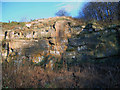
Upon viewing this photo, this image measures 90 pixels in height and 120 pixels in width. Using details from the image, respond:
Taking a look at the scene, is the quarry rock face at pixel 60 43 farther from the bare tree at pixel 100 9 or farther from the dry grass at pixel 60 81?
the bare tree at pixel 100 9

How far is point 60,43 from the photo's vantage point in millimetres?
5730

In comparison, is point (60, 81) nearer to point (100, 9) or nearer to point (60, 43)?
point (60, 43)

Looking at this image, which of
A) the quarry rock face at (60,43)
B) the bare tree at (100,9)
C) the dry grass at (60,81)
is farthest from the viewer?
the bare tree at (100,9)

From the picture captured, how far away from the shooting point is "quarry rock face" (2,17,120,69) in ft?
16.1

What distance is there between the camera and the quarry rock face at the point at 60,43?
193 inches

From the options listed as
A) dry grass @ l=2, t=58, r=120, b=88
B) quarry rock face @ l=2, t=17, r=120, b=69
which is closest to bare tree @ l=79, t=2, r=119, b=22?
quarry rock face @ l=2, t=17, r=120, b=69

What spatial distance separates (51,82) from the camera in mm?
3367

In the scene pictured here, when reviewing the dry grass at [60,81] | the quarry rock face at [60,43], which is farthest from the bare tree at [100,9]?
the dry grass at [60,81]

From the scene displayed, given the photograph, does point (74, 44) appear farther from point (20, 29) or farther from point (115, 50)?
point (20, 29)

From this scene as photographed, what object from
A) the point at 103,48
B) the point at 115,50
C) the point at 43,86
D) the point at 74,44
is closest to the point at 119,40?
the point at 115,50

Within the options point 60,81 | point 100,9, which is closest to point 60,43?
point 60,81

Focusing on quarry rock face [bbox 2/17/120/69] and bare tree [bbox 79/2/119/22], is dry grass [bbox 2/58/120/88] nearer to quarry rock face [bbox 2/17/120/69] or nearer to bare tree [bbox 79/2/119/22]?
quarry rock face [bbox 2/17/120/69]

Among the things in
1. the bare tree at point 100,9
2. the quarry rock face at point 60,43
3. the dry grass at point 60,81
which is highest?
the bare tree at point 100,9

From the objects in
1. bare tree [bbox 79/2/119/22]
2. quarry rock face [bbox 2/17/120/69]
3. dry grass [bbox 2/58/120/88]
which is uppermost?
bare tree [bbox 79/2/119/22]
